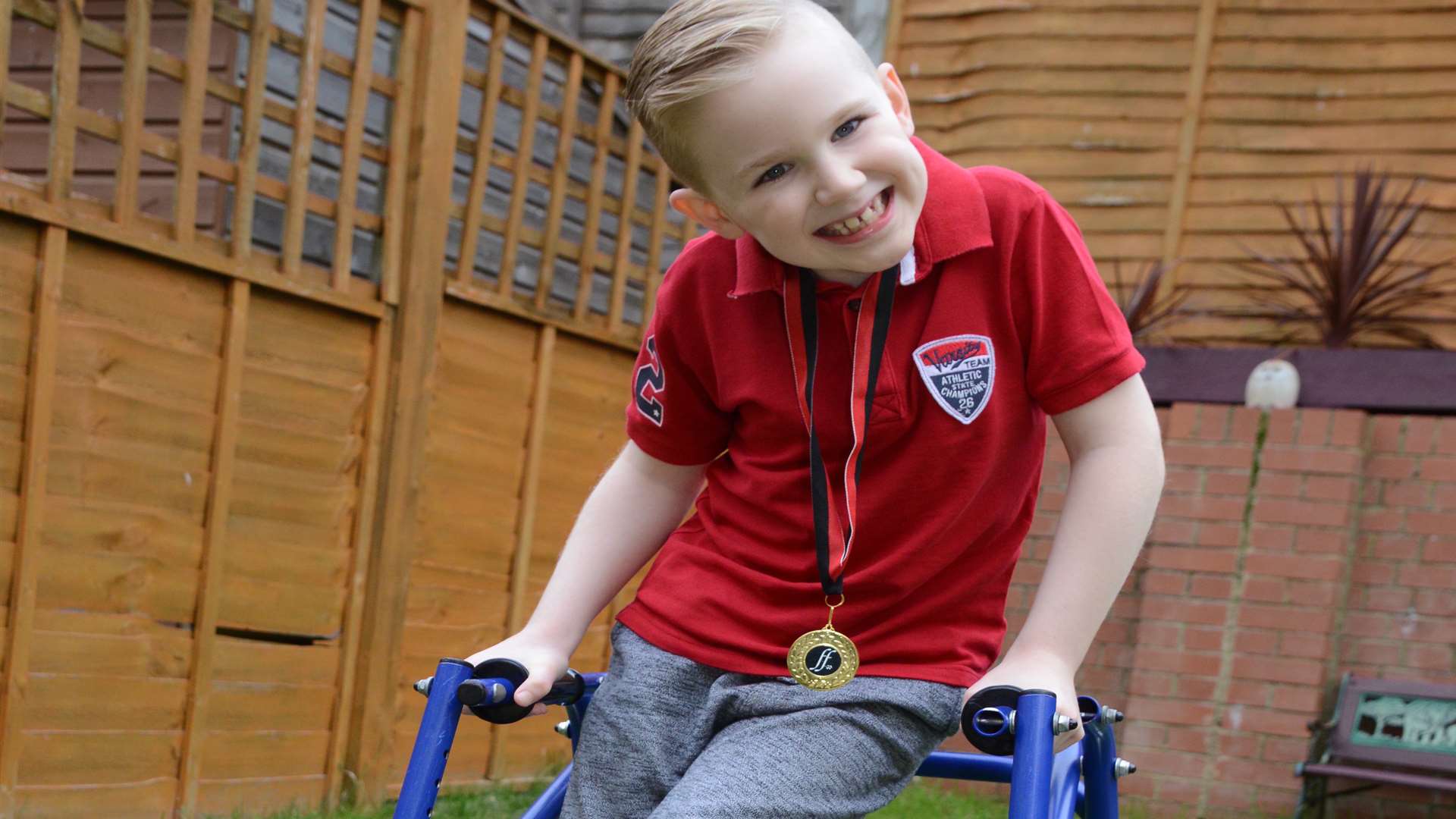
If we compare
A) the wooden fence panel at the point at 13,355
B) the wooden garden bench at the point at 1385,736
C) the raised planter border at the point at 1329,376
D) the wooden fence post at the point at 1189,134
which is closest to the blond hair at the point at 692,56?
the wooden fence panel at the point at 13,355

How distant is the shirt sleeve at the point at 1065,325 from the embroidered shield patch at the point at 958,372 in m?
0.06

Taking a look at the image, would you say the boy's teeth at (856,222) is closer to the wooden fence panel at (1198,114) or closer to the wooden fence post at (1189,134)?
the wooden fence panel at (1198,114)

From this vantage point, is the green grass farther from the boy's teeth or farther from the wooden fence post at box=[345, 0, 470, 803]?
the boy's teeth

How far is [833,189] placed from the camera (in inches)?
60.6

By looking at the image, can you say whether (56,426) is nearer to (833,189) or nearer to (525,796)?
(525,796)

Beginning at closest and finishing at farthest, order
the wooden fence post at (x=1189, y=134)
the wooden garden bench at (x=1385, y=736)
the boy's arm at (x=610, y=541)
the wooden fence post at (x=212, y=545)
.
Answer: the boy's arm at (x=610, y=541) < the wooden fence post at (x=212, y=545) < the wooden garden bench at (x=1385, y=736) < the wooden fence post at (x=1189, y=134)

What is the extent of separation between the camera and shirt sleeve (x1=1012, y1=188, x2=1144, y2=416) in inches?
64.7

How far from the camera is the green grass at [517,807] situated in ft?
13.2

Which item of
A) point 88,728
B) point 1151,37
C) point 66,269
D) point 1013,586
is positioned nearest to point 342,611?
point 88,728

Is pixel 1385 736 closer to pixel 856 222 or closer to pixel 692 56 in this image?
pixel 856 222

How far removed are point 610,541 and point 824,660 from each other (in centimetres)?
40

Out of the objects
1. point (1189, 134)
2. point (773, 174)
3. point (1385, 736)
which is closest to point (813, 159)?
point (773, 174)

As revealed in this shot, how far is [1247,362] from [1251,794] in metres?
1.33

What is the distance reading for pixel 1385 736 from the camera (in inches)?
176
